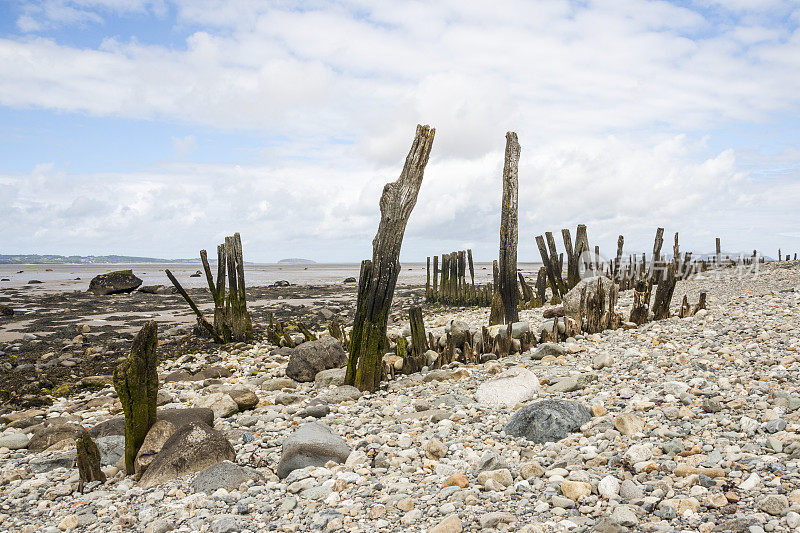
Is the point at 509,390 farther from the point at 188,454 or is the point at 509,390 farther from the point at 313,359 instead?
the point at 313,359

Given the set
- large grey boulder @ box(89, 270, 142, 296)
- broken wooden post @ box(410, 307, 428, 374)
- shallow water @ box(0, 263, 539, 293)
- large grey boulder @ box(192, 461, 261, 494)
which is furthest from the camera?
shallow water @ box(0, 263, 539, 293)

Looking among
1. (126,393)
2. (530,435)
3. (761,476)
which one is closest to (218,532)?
(126,393)

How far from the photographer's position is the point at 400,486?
4391mm

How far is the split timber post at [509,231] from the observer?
476 inches

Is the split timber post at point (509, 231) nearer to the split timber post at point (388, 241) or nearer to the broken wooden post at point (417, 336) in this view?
the broken wooden post at point (417, 336)

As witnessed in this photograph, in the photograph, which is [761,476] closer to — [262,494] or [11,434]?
[262,494]

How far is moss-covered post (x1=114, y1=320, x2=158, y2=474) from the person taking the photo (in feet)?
17.7

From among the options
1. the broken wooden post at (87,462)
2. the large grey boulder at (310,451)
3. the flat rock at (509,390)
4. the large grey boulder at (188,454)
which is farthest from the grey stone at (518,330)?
the broken wooden post at (87,462)

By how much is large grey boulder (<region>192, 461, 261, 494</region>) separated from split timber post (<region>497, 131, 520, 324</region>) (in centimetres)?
815

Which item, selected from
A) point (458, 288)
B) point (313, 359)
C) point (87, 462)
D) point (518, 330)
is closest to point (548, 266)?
point (458, 288)

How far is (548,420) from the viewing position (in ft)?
16.9

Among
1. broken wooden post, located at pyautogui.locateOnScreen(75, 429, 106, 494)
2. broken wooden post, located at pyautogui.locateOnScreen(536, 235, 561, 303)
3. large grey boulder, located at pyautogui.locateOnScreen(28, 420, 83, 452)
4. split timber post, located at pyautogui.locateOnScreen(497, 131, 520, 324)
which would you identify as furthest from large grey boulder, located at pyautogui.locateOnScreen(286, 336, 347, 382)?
broken wooden post, located at pyautogui.locateOnScreen(536, 235, 561, 303)

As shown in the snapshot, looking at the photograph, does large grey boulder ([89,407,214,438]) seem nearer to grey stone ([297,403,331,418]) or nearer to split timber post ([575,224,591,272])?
grey stone ([297,403,331,418])

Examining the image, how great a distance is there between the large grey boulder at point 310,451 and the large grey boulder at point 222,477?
28 cm
